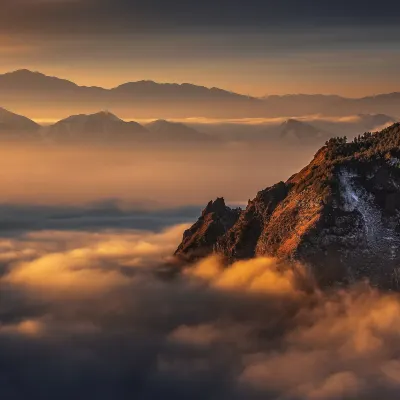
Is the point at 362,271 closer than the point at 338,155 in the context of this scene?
Yes

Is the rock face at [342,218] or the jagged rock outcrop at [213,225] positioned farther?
the jagged rock outcrop at [213,225]

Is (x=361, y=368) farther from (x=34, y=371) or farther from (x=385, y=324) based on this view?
(x=34, y=371)

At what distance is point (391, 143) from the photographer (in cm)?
17425

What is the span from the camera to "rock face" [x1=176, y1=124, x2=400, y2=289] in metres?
161

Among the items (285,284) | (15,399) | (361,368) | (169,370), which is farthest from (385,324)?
(15,399)

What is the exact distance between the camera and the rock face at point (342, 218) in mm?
160625

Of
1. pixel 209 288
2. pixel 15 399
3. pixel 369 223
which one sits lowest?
pixel 15 399

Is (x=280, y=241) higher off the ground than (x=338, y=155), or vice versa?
(x=338, y=155)

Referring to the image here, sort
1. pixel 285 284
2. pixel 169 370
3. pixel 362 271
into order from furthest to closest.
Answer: pixel 169 370
pixel 285 284
pixel 362 271

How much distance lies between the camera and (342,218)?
529 ft

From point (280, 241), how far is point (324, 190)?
12346 mm

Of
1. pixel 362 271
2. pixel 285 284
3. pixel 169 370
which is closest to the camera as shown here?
pixel 362 271

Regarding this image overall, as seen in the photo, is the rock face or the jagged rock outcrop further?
the jagged rock outcrop

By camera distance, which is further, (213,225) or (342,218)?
(213,225)
